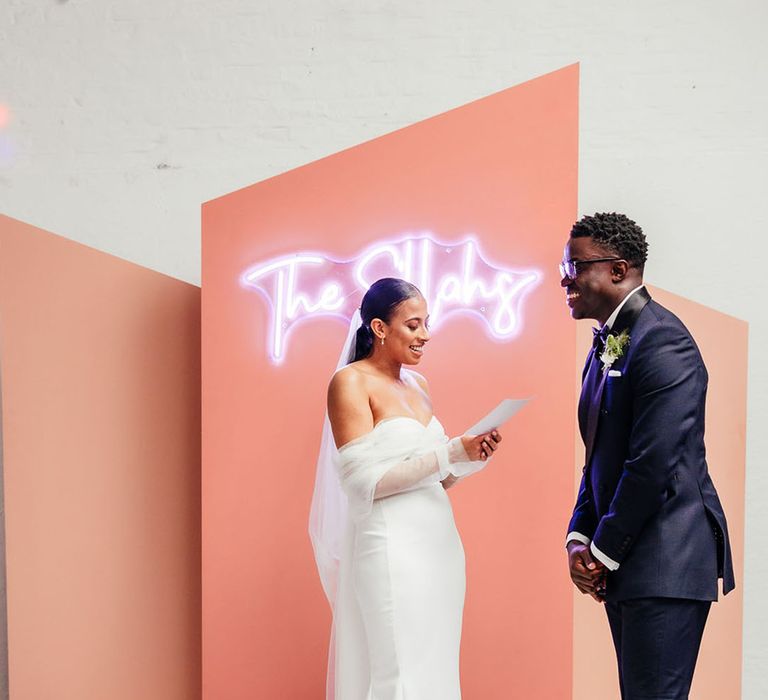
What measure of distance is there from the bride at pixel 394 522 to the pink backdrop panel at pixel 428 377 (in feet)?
1.67

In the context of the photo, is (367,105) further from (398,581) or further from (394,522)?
(398,581)

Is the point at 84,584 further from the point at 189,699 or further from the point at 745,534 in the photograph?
the point at 745,534

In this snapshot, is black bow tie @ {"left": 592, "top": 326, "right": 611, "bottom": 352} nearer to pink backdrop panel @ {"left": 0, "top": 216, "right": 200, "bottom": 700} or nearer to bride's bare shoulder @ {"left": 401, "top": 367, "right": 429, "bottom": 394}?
bride's bare shoulder @ {"left": 401, "top": 367, "right": 429, "bottom": 394}

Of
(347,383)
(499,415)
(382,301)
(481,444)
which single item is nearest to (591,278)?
(499,415)

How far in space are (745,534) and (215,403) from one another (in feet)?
8.62

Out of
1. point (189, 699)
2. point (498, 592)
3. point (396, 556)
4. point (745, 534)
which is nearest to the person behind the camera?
point (396, 556)

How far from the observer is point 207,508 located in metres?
3.49

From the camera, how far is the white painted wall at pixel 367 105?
421cm

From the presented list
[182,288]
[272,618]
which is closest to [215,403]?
[182,288]

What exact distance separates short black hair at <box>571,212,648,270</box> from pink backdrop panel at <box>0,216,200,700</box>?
6.88ft

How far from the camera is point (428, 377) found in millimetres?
3395

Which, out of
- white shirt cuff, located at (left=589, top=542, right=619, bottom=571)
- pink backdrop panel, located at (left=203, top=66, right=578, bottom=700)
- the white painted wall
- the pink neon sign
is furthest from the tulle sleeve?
the white painted wall

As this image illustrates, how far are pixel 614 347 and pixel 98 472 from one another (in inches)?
92.1

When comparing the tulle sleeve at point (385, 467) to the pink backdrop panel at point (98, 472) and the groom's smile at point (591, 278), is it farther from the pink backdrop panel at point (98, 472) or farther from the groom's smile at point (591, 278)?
the pink backdrop panel at point (98, 472)
